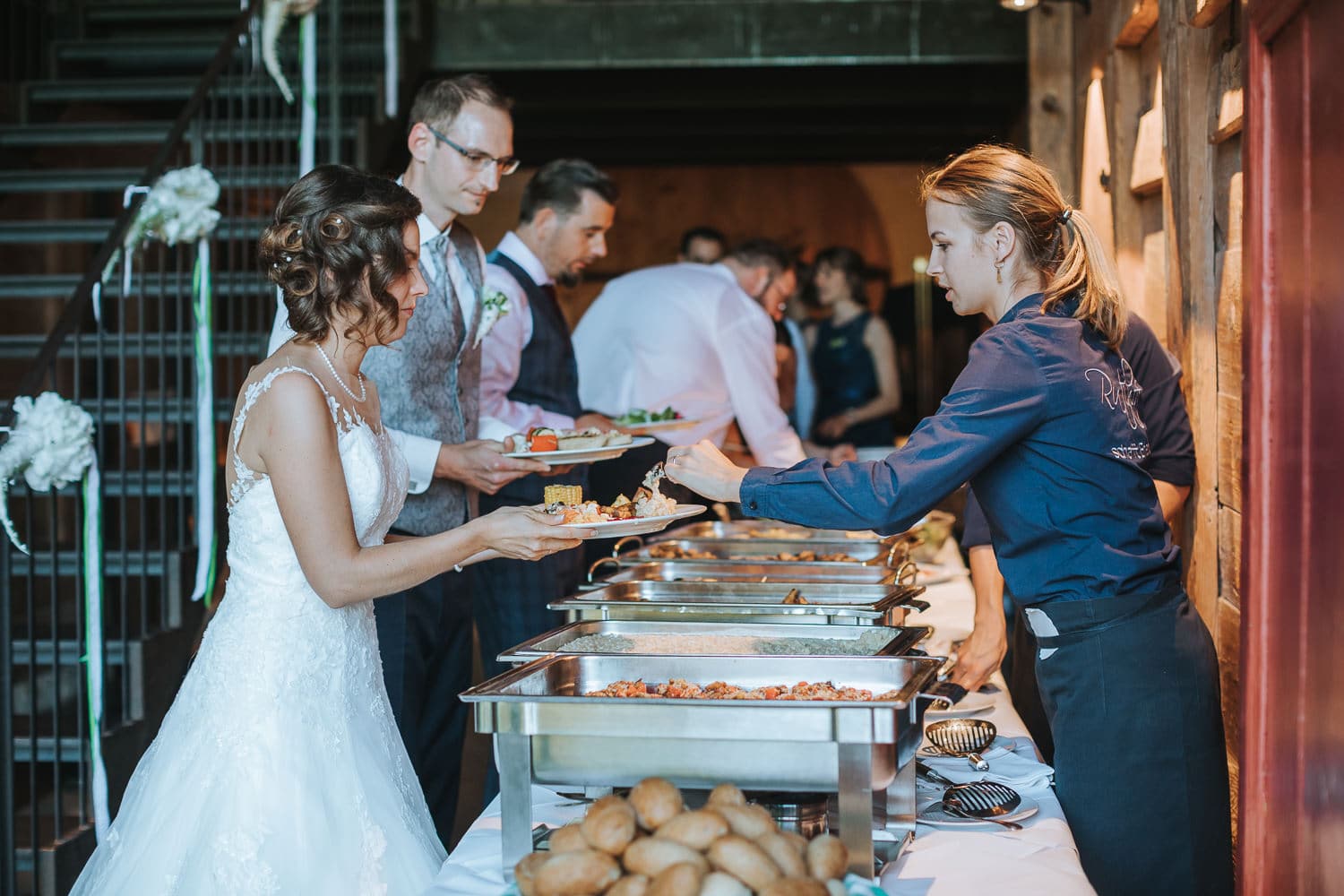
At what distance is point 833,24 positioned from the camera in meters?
5.67

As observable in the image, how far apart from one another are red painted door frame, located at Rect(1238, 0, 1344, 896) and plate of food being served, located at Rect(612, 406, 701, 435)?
72.0 inches

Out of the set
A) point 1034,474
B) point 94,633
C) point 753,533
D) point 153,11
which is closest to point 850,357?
point 753,533

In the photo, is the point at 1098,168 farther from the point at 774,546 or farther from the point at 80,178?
the point at 80,178

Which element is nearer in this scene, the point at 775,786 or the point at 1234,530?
the point at 775,786

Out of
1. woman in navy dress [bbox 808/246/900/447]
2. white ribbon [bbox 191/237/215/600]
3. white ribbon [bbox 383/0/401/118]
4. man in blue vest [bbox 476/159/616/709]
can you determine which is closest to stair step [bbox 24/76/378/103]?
white ribbon [bbox 383/0/401/118]

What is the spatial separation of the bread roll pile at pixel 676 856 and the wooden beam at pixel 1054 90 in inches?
168

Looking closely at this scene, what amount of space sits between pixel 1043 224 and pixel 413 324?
130cm

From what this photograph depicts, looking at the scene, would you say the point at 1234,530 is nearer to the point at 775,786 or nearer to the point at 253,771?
the point at 775,786

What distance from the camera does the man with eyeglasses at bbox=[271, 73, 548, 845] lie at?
2678 millimetres

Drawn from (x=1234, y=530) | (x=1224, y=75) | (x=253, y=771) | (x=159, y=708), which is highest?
(x=1224, y=75)

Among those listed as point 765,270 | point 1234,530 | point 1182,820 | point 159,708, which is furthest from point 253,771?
point 765,270

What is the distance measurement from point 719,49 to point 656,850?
191 inches

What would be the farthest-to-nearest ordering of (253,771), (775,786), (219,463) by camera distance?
(219,463), (253,771), (775,786)

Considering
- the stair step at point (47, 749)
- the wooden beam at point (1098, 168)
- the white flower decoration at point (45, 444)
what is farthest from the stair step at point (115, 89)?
the stair step at point (47, 749)
